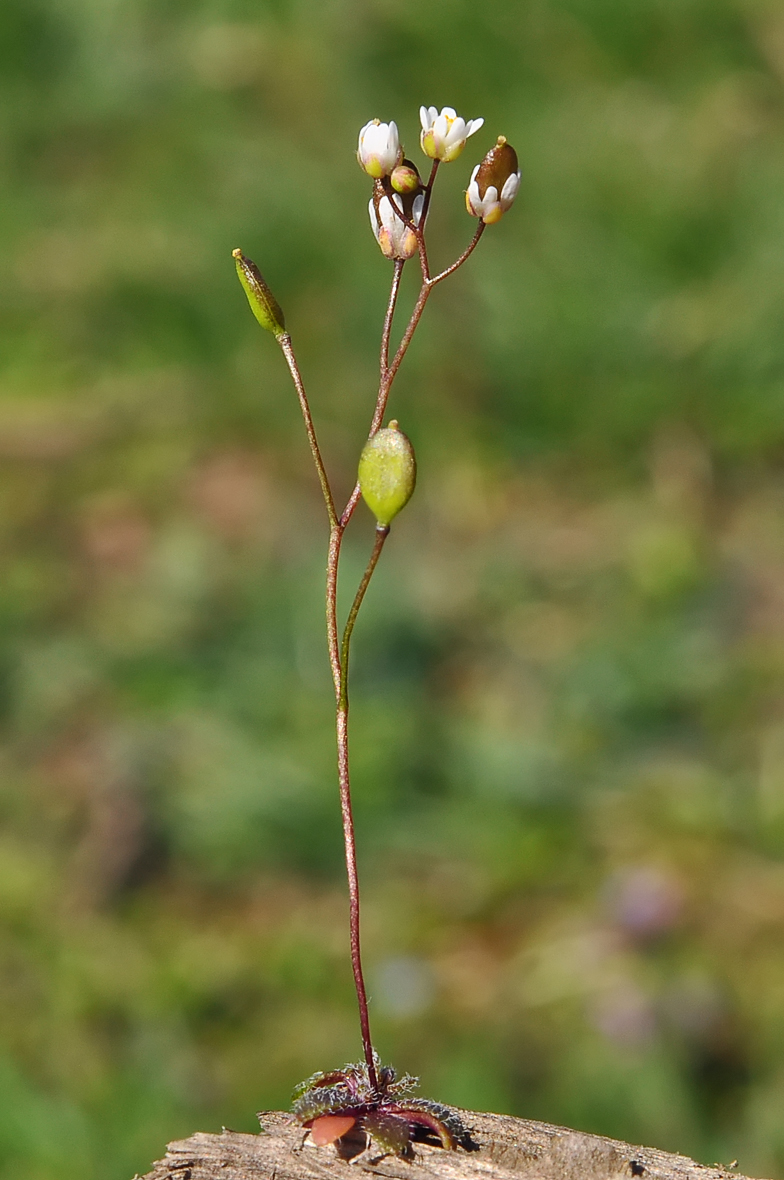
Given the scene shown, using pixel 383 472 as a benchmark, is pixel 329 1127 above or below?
below

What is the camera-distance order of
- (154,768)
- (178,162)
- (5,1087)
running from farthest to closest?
(178,162), (154,768), (5,1087)

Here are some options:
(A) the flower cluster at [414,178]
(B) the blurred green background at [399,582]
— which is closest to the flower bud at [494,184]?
(A) the flower cluster at [414,178]

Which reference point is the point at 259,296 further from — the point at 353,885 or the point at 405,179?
the point at 353,885

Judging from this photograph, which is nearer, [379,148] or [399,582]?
[379,148]

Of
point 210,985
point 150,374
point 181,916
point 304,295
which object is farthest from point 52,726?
point 304,295

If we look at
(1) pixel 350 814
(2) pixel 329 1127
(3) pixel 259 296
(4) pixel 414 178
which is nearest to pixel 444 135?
(4) pixel 414 178

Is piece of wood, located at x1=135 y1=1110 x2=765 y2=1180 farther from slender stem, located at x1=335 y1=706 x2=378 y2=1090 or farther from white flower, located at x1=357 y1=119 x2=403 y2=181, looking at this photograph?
white flower, located at x1=357 y1=119 x2=403 y2=181

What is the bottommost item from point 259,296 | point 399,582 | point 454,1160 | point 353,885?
point 454,1160

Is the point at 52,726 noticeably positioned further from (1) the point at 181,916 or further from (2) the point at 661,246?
(2) the point at 661,246
